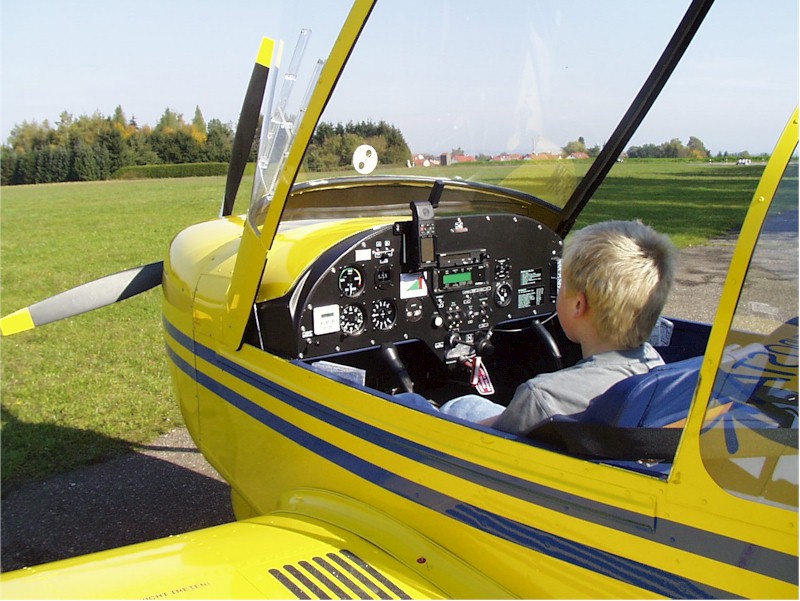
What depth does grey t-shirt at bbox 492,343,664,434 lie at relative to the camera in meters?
1.52

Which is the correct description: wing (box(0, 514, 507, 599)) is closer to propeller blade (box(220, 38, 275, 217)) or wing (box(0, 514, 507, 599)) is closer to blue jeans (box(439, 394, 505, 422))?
blue jeans (box(439, 394, 505, 422))

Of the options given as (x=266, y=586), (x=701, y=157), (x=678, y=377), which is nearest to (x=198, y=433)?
(x=266, y=586)

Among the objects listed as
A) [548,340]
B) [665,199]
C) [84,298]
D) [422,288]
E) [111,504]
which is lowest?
[111,504]

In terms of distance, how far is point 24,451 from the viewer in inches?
161

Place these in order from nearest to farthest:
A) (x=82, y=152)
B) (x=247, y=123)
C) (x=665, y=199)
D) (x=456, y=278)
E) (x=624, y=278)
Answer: (x=624, y=278) → (x=456, y=278) → (x=247, y=123) → (x=665, y=199) → (x=82, y=152)

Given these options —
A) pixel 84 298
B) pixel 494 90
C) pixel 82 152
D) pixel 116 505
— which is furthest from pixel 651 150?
pixel 82 152

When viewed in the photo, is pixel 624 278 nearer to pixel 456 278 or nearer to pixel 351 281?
pixel 351 281

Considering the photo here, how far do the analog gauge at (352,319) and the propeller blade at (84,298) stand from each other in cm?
120

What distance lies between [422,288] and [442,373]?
452 mm

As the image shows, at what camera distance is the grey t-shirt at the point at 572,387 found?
152cm

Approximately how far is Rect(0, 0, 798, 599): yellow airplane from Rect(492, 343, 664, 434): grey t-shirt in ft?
0.24

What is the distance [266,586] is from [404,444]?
473 millimetres

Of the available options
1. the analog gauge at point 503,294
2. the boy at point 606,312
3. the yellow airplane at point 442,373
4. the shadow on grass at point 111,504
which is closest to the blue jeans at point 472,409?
the yellow airplane at point 442,373

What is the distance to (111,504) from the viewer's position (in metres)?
3.54
